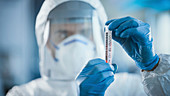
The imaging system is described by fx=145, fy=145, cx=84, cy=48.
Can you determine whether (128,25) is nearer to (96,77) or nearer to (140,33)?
(140,33)

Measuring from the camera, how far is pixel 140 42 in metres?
0.79

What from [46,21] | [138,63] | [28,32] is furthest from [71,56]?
[138,63]

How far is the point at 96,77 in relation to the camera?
2.21 ft

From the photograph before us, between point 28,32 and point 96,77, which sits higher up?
point 28,32

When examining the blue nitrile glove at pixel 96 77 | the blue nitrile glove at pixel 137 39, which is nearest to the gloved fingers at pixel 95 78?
the blue nitrile glove at pixel 96 77

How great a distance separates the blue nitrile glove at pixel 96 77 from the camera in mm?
674

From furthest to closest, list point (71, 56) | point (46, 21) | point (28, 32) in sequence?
point (28, 32), point (71, 56), point (46, 21)

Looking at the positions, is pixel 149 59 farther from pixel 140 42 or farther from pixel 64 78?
pixel 64 78

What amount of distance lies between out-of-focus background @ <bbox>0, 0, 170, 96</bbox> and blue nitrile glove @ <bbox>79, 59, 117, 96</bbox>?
0.84 m

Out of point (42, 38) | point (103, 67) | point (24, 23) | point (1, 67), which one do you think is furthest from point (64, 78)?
point (103, 67)

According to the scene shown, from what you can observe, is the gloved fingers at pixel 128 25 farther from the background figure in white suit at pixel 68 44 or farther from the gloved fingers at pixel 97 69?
the background figure in white suit at pixel 68 44

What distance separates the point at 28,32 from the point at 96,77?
1.08m

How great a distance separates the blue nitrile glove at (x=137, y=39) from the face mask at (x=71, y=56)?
53 cm

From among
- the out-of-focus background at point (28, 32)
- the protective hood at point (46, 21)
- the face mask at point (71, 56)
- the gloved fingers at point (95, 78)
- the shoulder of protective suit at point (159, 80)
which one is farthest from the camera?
the face mask at point (71, 56)
